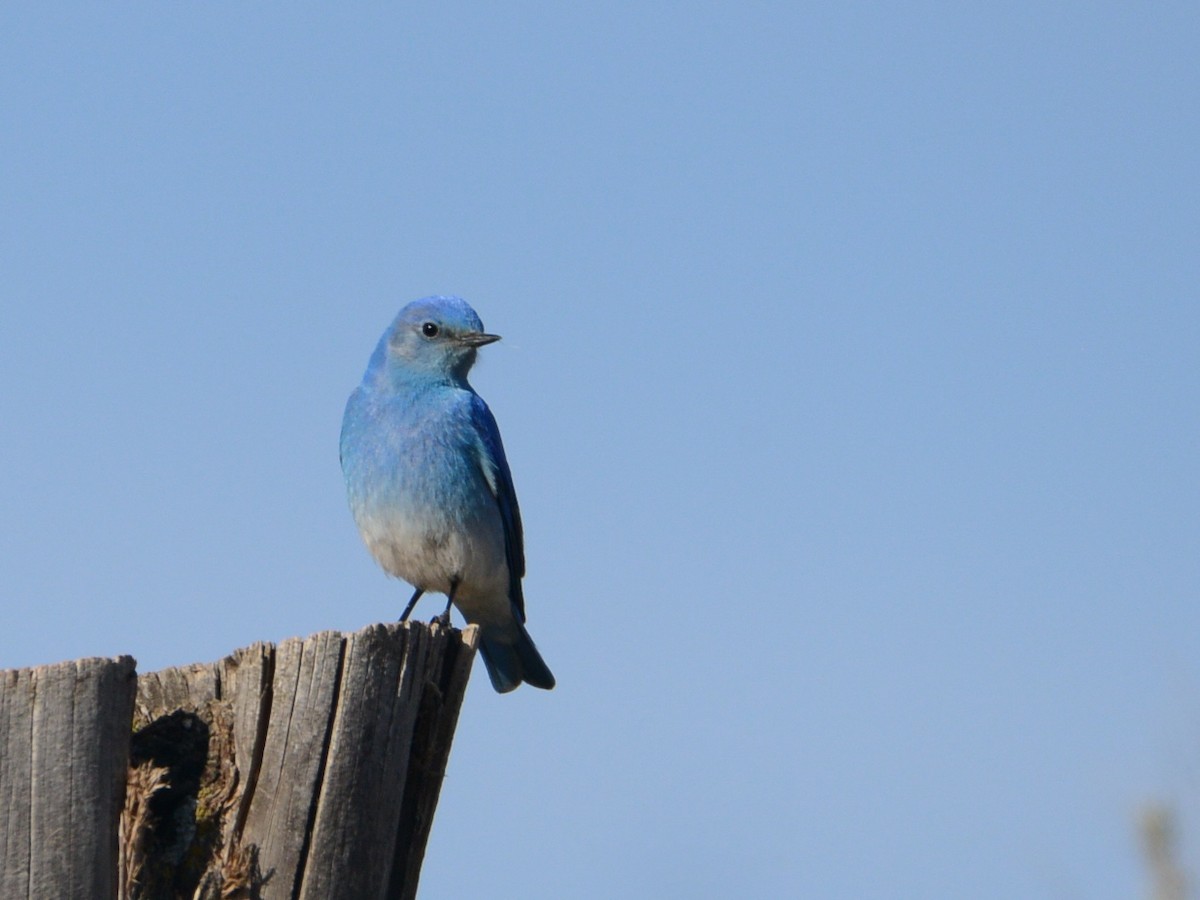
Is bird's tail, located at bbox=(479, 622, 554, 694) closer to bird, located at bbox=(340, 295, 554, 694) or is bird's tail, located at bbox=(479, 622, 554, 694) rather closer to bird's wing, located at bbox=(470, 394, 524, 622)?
bird, located at bbox=(340, 295, 554, 694)

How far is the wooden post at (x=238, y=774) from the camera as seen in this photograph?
12.5 feet

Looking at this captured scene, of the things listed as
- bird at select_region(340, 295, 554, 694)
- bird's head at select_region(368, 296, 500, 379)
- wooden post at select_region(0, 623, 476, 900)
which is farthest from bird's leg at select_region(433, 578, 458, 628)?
wooden post at select_region(0, 623, 476, 900)

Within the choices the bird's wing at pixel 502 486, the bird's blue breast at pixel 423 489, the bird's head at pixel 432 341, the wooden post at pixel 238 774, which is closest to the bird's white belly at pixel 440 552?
the bird's blue breast at pixel 423 489

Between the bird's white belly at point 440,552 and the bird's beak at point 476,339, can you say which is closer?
the bird's white belly at point 440,552

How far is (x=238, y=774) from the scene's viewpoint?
411 cm

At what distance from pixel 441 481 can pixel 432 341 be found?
41.1 inches

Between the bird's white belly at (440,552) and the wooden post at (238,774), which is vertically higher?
the bird's white belly at (440,552)

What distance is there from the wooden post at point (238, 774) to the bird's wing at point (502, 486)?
13.7 feet

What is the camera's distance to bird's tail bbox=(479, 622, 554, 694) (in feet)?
29.3

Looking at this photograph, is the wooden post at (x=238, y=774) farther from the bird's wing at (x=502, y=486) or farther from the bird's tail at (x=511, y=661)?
the bird's tail at (x=511, y=661)

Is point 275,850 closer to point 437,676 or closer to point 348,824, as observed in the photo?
point 348,824

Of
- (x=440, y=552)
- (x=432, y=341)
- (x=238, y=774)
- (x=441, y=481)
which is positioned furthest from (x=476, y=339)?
(x=238, y=774)

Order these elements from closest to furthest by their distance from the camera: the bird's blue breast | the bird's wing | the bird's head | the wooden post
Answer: the wooden post
the bird's blue breast
the bird's wing
the bird's head

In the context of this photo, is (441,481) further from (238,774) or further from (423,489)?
(238,774)
